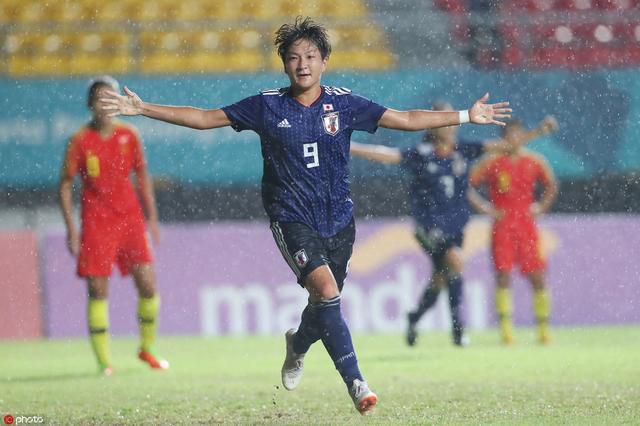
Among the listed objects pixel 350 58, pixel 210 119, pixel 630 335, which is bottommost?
pixel 630 335

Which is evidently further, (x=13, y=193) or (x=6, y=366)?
(x=13, y=193)

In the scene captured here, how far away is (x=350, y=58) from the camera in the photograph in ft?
53.5

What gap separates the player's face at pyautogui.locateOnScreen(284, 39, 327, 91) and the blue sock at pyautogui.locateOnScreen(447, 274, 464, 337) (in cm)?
486

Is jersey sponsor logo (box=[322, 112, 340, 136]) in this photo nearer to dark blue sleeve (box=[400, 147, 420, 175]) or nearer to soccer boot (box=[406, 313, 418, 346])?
dark blue sleeve (box=[400, 147, 420, 175])

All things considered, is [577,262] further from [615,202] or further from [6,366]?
[6,366]

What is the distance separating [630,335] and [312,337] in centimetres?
558

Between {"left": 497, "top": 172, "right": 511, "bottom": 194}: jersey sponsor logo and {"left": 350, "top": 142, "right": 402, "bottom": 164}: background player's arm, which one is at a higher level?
{"left": 350, "top": 142, "right": 402, "bottom": 164}: background player's arm

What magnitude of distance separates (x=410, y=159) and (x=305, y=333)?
163 inches

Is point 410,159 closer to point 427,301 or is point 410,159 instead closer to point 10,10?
point 427,301

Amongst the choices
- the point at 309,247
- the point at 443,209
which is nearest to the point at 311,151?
the point at 309,247

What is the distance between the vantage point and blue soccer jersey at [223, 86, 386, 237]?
6422 millimetres

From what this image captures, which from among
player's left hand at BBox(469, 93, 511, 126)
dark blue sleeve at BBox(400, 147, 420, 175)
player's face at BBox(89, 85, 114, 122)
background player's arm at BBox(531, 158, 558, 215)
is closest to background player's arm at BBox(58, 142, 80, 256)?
player's face at BBox(89, 85, 114, 122)

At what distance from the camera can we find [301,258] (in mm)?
6309

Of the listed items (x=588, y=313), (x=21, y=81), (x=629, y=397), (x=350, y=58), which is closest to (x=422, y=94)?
(x=350, y=58)
